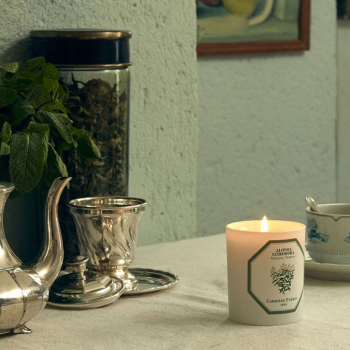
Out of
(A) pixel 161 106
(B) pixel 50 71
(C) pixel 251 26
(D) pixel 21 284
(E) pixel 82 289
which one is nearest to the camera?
(D) pixel 21 284

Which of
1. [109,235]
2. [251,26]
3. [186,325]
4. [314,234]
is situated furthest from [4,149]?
[251,26]

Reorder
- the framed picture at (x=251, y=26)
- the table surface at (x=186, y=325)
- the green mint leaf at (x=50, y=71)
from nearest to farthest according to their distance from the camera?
the table surface at (x=186, y=325) < the green mint leaf at (x=50, y=71) < the framed picture at (x=251, y=26)

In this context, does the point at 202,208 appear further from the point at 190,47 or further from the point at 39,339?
the point at 39,339

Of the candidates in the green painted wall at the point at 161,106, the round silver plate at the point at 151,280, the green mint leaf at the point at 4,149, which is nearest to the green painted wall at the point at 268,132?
the green painted wall at the point at 161,106

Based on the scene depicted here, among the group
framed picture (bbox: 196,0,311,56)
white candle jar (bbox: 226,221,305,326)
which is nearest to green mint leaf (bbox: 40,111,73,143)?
white candle jar (bbox: 226,221,305,326)

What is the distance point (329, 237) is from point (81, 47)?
372 millimetres

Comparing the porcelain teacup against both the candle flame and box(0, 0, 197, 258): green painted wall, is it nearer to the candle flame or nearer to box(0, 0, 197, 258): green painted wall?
the candle flame

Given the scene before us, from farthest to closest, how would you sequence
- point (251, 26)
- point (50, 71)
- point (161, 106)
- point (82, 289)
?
point (251, 26)
point (161, 106)
point (50, 71)
point (82, 289)

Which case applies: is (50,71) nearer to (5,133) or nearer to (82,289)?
(5,133)

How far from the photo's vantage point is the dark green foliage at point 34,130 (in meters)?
0.69

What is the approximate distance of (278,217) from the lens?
188 cm

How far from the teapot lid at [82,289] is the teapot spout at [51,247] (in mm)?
37

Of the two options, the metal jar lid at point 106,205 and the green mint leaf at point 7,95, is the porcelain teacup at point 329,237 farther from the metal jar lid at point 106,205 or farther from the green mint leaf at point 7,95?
the green mint leaf at point 7,95

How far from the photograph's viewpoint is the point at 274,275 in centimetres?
61
